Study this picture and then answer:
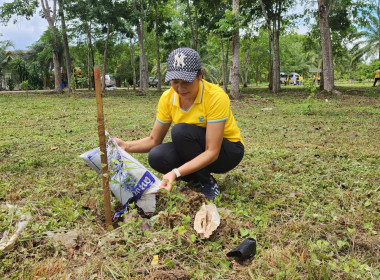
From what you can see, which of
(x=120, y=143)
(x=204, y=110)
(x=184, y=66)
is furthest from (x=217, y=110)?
(x=120, y=143)

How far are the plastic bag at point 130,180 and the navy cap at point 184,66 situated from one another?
0.57 m

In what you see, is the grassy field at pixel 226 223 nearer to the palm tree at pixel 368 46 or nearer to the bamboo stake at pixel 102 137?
the bamboo stake at pixel 102 137

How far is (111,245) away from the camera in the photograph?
178 cm

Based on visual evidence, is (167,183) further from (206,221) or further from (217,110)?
(217,110)

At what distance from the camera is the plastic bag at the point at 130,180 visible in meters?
2.04

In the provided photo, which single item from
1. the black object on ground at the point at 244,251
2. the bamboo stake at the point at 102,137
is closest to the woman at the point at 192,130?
the bamboo stake at the point at 102,137

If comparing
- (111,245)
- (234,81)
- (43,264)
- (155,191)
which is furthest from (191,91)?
(234,81)

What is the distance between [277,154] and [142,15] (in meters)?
13.1

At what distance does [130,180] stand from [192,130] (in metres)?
0.63

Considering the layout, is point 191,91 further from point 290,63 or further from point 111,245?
point 290,63

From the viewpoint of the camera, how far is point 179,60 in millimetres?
2076

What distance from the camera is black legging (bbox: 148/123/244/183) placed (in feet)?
7.98

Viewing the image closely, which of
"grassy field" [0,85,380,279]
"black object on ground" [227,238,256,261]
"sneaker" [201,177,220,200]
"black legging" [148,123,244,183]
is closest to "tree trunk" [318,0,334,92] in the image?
"grassy field" [0,85,380,279]

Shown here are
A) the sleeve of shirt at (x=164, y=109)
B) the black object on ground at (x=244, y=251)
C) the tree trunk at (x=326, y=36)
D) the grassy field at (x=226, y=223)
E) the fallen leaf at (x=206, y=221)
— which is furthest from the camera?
the tree trunk at (x=326, y=36)
